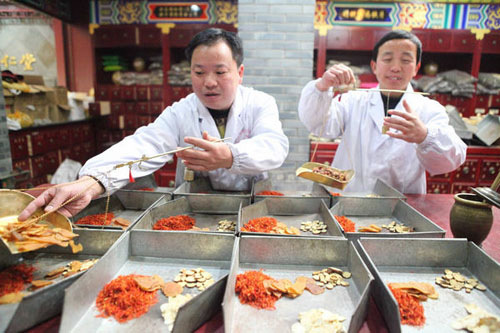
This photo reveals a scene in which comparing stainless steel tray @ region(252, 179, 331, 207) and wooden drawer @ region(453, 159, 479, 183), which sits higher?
stainless steel tray @ region(252, 179, 331, 207)

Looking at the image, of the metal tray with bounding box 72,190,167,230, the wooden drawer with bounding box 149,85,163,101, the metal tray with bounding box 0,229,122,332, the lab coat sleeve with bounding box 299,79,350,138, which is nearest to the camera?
the metal tray with bounding box 0,229,122,332

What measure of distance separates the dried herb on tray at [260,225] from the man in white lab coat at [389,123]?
2.43 ft

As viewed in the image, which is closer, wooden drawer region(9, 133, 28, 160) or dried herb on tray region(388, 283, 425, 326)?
dried herb on tray region(388, 283, 425, 326)

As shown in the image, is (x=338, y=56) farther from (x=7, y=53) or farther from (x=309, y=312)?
(x=309, y=312)

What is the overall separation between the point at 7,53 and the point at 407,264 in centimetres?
482

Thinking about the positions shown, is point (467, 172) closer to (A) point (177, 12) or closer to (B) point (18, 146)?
(A) point (177, 12)

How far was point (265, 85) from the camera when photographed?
317cm

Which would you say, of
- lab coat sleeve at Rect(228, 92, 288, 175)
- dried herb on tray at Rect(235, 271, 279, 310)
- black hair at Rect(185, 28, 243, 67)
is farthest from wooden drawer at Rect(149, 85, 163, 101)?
dried herb on tray at Rect(235, 271, 279, 310)

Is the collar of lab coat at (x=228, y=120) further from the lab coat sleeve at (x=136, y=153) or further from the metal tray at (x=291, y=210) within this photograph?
the metal tray at (x=291, y=210)

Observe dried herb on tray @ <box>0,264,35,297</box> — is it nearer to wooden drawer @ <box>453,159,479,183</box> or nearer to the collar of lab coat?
the collar of lab coat

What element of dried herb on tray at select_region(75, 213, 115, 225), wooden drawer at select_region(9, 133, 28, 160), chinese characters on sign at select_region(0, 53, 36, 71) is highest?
chinese characters on sign at select_region(0, 53, 36, 71)

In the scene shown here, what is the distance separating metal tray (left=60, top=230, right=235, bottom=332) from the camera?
0.79 m

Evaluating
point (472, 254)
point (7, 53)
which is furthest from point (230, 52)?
point (7, 53)

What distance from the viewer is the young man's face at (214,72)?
60.9 inches
